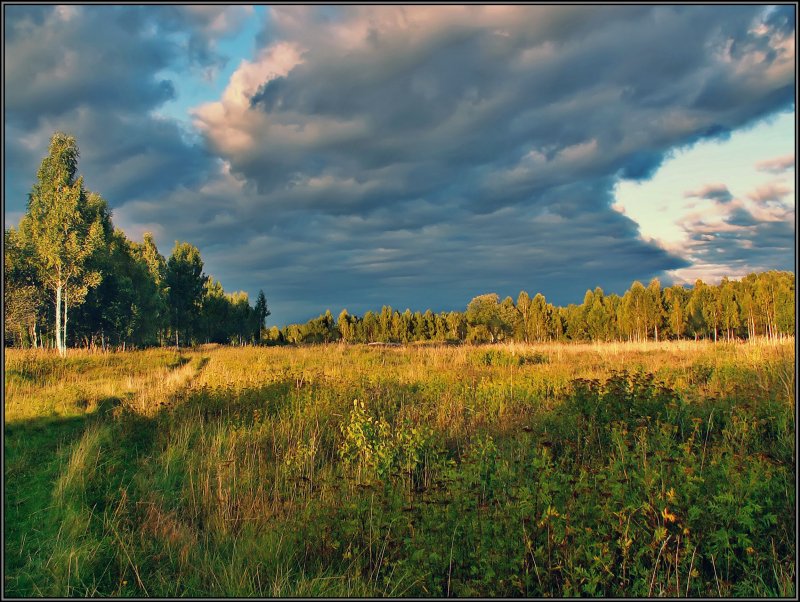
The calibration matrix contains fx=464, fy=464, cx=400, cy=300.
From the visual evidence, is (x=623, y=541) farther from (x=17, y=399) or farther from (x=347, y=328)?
(x=347, y=328)

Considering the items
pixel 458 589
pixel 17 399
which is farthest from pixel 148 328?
pixel 458 589

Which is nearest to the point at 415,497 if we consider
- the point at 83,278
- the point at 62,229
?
the point at 62,229

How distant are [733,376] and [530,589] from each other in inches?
379

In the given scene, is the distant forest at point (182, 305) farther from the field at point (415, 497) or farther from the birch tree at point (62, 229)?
the field at point (415, 497)

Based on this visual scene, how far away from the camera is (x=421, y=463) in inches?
255

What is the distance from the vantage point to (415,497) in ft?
15.0

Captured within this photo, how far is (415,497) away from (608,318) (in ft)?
235

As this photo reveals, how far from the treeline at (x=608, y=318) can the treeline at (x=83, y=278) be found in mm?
15051

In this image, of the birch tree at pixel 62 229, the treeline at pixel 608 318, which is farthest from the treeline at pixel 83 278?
the treeline at pixel 608 318

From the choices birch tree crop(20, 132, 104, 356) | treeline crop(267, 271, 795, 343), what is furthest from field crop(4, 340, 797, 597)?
treeline crop(267, 271, 795, 343)

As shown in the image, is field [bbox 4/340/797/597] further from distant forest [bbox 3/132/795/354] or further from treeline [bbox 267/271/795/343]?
treeline [bbox 267/271/795/343]

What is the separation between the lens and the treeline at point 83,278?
2420 centimetres

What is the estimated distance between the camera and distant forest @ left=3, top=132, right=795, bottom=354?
81.4 feet

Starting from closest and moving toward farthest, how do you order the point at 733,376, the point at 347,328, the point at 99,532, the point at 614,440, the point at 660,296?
the point at 99,532 < the point at 614,440 < the point at 733,376 < the point at 660,296 < the point at 347,328
